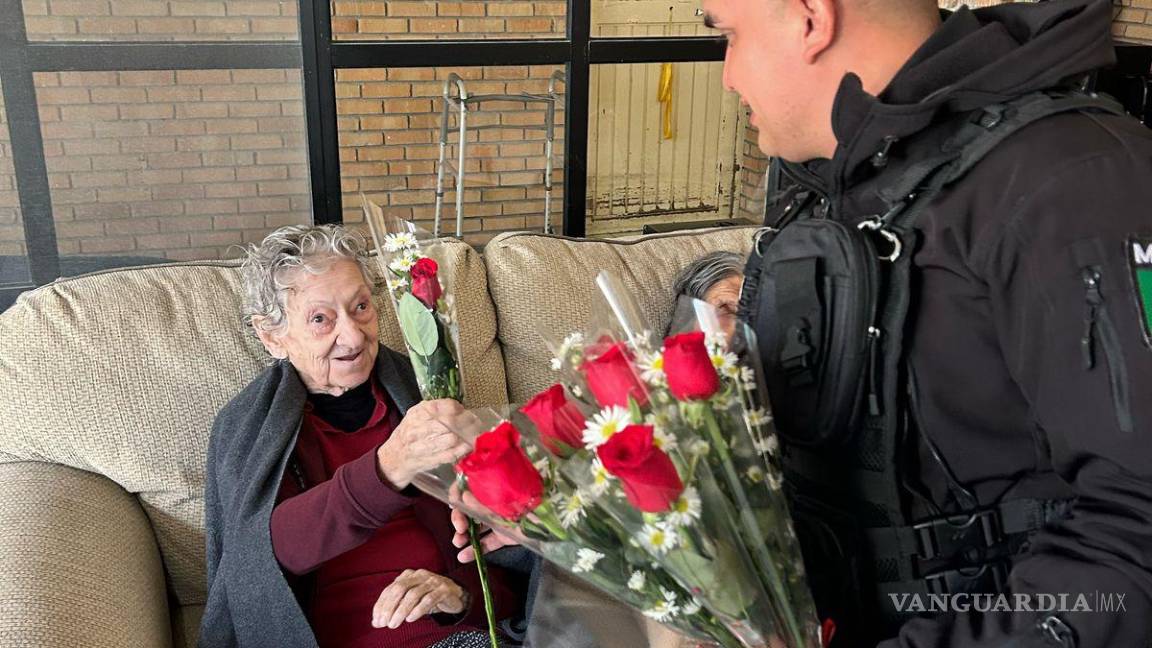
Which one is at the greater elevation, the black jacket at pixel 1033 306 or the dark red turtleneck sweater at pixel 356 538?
the black jacket at pixel 1033 306

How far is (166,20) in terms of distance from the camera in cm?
346

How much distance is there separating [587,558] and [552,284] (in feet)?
4.79

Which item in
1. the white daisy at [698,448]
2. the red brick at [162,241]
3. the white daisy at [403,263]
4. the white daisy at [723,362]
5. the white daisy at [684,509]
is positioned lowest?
the red brick at [162,241]

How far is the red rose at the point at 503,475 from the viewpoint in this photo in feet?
2.85

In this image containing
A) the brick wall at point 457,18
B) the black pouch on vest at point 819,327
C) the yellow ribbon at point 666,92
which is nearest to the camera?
the black pouch on vest at point 819,327

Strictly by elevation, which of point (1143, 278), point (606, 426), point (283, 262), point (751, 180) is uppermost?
point (1143, 278)

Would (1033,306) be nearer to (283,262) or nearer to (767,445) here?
(767,445)

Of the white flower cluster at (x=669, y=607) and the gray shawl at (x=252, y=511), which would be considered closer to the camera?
the white flower cluster at (x=669, y=607)

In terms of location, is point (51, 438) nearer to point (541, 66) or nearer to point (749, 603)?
point (749, 603)

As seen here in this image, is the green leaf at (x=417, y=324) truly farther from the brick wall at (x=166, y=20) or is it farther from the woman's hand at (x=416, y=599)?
the brick wall at (x=166, y=20)

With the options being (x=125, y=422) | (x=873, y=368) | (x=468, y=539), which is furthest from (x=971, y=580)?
(x=125, y=422)

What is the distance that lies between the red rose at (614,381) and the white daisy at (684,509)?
88 mm

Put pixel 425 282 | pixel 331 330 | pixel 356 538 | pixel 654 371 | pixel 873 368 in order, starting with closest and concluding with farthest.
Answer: pixel 654 371 < pixel 873 368 < pixel 425 282 < pixel 356 538 < pixel 331 330

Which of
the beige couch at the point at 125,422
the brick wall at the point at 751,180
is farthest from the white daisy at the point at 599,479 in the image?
the brick wall at the point at 751,180
